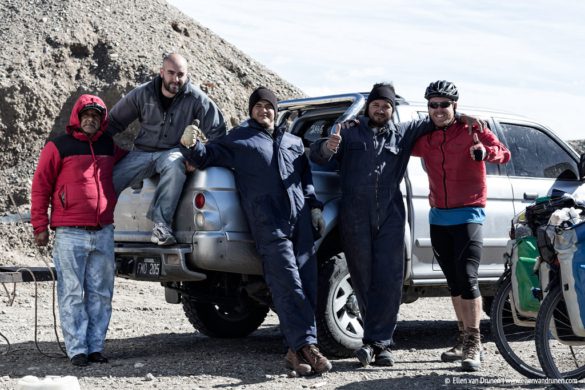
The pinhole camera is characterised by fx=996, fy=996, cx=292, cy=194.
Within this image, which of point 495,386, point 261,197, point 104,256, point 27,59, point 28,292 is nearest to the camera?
point 495,386

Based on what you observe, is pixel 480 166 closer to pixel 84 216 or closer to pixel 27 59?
pixel 84 216

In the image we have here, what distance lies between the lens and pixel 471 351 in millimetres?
7195

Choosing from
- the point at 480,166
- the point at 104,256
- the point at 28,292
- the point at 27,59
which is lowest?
the point at 28,292

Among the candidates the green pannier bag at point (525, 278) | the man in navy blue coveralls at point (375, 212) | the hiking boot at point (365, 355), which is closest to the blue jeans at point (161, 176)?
the man in navy blue coveralls at point (375, 212)

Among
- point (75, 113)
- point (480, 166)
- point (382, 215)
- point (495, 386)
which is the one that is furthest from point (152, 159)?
point (495, 386)

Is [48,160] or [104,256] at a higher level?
[48,160]

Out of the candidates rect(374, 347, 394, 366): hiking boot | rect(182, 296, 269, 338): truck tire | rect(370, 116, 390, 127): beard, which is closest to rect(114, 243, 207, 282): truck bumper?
rect(182, 296, 269, 338): truck tire

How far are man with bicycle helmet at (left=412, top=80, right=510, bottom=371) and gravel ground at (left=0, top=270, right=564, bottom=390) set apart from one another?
48cm

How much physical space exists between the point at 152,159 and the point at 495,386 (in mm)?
3087

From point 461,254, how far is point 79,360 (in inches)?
116

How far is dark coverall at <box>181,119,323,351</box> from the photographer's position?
7.04 m

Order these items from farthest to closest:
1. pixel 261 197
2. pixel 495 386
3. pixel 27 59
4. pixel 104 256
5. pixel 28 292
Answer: pixel 27 59 < pixel 28 292 < pixel 104 256 < pixel 261 197 < pixel 495 386

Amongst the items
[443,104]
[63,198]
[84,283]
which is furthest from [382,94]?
[84,283]

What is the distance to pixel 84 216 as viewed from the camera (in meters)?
7.43
